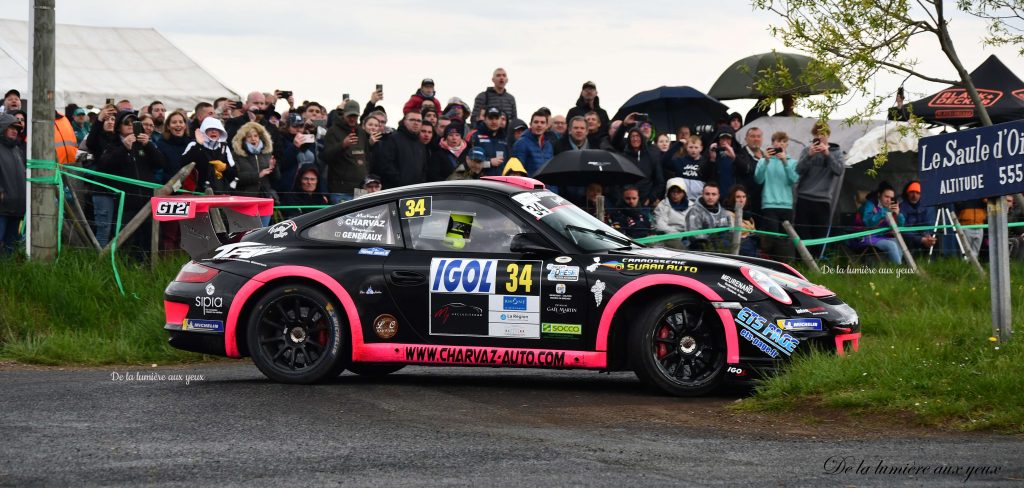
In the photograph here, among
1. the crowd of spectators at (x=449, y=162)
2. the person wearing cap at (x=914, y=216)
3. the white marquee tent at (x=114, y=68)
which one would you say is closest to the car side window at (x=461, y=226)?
the crowd of spectators at (x=449, y=162)

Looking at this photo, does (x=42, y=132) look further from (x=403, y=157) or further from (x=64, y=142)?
(x=403, y=157)

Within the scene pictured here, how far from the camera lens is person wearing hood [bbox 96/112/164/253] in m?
15.1


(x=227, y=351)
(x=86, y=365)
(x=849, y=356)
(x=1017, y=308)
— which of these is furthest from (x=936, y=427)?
(x=86, y=365)

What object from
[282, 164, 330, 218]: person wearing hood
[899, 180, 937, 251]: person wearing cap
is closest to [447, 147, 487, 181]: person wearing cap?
[282, 164, 330, 218]: person wearing hood

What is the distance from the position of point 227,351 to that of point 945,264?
952 cm

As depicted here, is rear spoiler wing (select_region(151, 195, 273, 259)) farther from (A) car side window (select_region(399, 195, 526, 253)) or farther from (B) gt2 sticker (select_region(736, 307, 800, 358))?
(B) gt2 sticker (select_region(736, 307, 800, 358))

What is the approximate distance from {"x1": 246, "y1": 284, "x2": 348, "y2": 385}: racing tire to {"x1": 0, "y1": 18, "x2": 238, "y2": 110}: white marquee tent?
43.7 feet

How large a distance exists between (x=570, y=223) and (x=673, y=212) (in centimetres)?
605

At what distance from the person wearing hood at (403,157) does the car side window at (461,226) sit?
6.32m

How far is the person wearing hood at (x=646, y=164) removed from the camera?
17.3 m

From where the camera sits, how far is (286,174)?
55.2ft

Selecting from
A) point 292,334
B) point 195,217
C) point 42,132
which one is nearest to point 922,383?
point 292,334

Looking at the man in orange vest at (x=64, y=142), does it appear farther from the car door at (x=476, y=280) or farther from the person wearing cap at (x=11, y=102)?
the car door at (x=476, y=280)

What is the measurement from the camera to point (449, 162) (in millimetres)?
16938
